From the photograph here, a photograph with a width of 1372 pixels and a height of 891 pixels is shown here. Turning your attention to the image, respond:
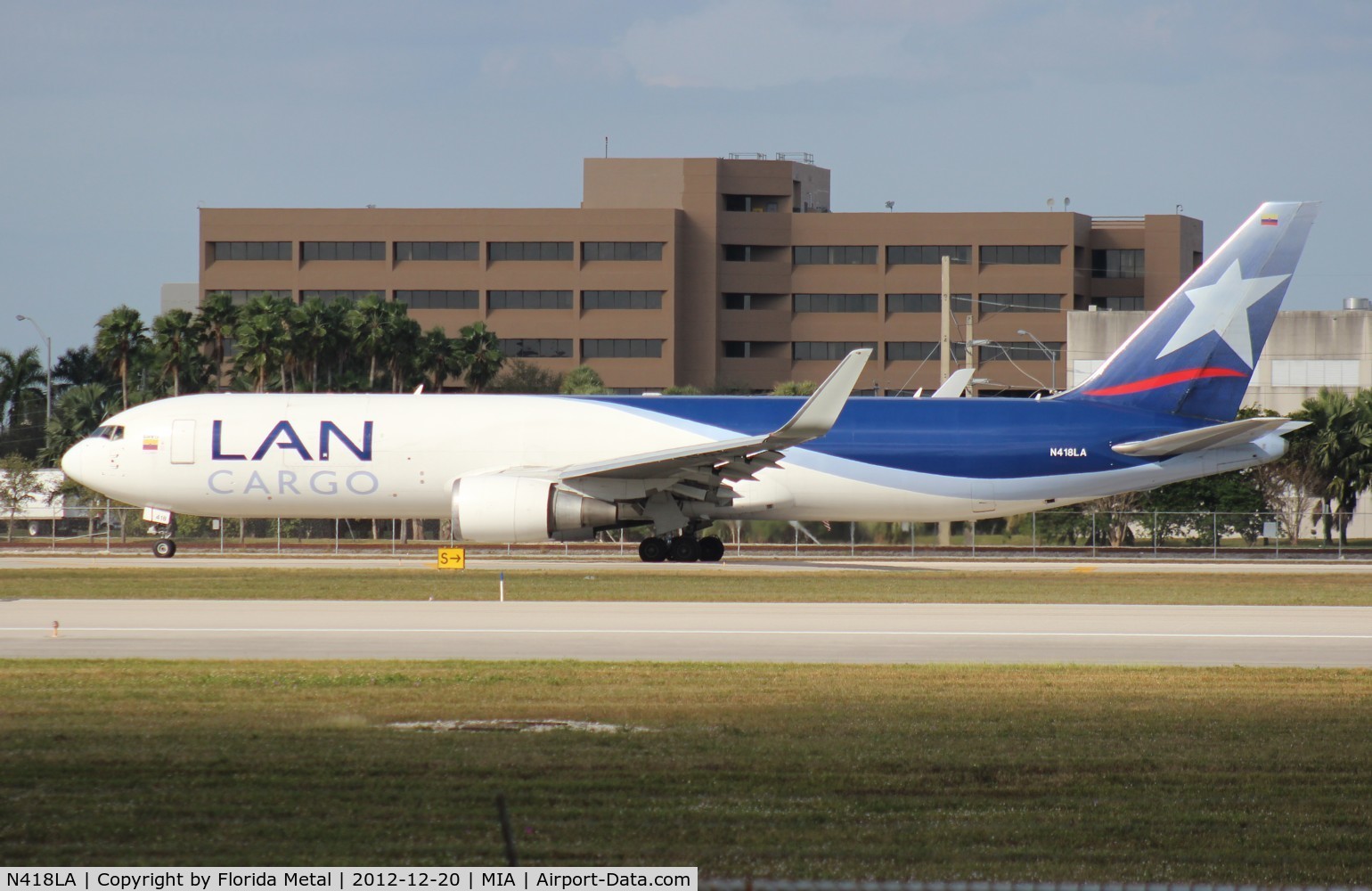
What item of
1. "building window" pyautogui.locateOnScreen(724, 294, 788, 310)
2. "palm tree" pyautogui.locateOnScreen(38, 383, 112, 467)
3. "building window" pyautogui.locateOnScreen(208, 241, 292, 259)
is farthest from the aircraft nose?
"building window" pyautogui.locateOnScreen(724, 294, 788, 310)

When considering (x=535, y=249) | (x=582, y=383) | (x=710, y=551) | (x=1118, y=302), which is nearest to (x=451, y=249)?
(x=535, y=249)

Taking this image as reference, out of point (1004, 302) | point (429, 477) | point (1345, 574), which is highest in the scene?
point (1004, 302)

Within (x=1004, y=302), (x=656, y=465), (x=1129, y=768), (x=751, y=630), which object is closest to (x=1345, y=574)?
(x=656, y=465)

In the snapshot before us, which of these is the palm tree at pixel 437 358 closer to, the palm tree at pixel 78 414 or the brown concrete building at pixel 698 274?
the palm tree at pixel 78 414

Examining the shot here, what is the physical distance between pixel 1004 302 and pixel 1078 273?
23.8ft

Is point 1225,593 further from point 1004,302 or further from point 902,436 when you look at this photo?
point 1004,302

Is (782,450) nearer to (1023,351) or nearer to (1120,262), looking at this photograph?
(1023,351)

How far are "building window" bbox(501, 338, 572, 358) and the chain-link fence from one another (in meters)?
53.4

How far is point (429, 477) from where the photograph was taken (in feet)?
119

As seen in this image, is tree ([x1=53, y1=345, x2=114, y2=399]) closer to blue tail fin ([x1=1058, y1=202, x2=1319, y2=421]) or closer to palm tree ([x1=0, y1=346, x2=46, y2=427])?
palm tree ([x1=0, y1=346, x2=46, y2=427])

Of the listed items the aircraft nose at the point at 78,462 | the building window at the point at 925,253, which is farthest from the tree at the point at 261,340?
the building window at the point at 925,253

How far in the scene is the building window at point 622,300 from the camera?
4417 inches

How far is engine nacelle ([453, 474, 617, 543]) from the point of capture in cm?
3316

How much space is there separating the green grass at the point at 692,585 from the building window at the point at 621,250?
80.7 m
